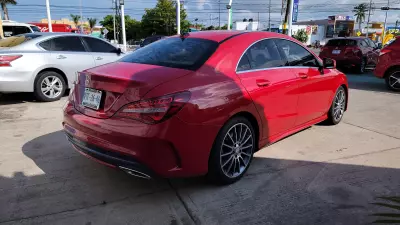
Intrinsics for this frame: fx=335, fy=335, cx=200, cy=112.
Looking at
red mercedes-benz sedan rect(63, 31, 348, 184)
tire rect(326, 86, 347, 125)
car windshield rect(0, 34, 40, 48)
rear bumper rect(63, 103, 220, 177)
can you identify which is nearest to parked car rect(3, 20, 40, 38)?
car windshield rect(0, 34, 40, 48)

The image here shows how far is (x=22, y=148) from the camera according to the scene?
14.3 ft

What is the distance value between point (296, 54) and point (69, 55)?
5065 mm

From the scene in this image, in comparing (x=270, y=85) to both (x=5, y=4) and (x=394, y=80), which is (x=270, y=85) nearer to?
(x=394, y=80)

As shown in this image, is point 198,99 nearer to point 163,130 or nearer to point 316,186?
point 163,130

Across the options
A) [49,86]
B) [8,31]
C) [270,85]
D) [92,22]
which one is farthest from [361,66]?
[92,22]

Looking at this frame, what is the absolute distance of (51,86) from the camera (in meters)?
7.09

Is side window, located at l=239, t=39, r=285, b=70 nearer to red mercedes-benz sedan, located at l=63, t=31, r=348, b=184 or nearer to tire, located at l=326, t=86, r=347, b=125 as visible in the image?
red mercedes-benz sedan, located at l=63, t=31, r=348, b=184

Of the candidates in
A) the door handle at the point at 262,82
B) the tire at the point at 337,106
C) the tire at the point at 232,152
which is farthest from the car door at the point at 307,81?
the tire at the point at 232,152

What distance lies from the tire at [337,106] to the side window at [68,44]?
17.9 feet

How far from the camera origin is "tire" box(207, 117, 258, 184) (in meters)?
3.12

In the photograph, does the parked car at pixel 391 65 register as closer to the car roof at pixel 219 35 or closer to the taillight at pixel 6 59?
the car roof at pixel 219 35

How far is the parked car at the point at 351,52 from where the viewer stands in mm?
13180

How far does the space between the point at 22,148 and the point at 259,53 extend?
3.23 m

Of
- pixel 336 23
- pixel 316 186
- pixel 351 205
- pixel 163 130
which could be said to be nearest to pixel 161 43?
pixel 163 130
